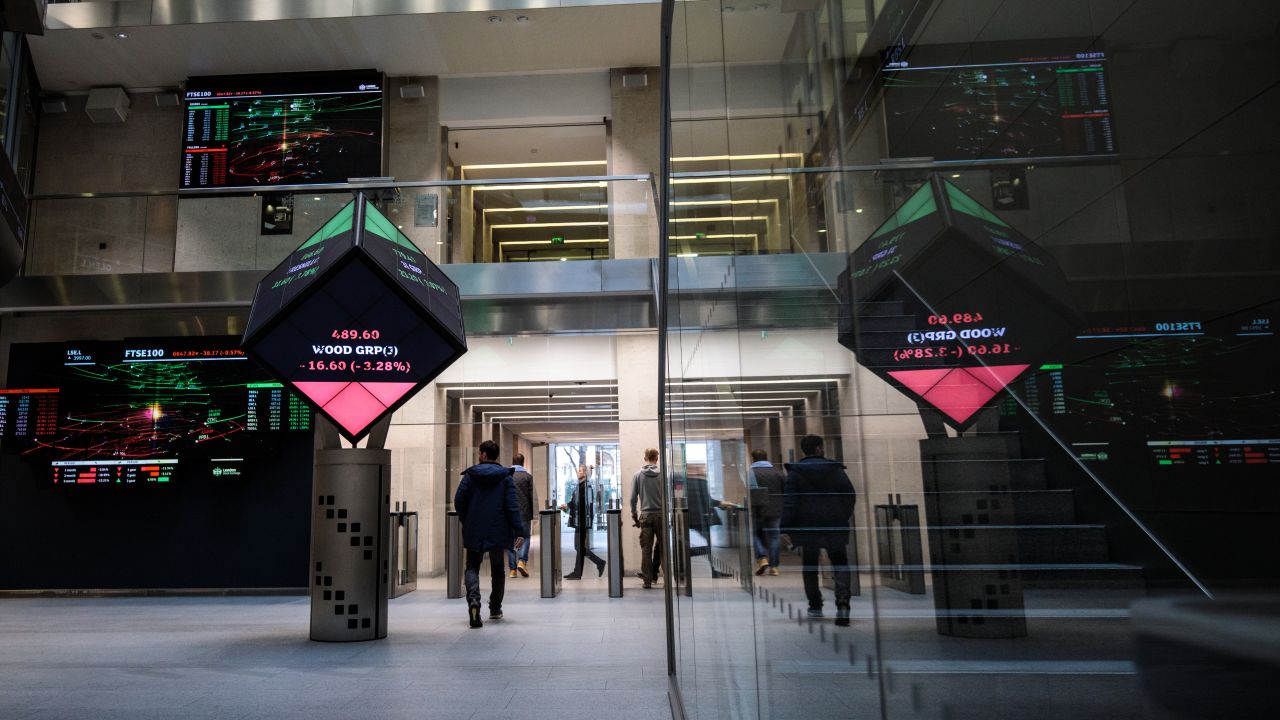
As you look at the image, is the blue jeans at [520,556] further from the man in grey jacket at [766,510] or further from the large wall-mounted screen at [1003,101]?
the large wall-mounted screen at [1003,101]

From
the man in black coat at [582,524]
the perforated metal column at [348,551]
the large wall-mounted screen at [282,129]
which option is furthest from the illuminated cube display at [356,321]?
the large wall-mounted screen at [282,129]

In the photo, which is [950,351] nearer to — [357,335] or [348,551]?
[348,551]

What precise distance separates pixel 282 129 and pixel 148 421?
14.8 ft

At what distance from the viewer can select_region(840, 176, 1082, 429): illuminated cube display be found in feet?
1.77

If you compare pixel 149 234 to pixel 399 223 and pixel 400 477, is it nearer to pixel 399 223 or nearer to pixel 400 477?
pixel 399 223

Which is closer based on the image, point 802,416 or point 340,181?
point 802,416

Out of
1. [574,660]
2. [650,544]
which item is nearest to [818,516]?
[574,660]

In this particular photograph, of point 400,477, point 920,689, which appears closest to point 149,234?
point 400,477

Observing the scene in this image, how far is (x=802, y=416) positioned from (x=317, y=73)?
12997 millimetres

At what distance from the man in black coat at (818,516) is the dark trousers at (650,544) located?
8207 mm

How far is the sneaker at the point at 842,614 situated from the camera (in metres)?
0.94

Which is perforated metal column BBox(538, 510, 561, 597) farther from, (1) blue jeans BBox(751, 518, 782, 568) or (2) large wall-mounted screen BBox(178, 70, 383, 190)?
(1) blue jeans BBox(751, 518, 782, 568)

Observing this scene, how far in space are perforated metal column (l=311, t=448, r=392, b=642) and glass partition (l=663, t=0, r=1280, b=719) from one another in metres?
5.48

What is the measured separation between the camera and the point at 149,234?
10617 mm
